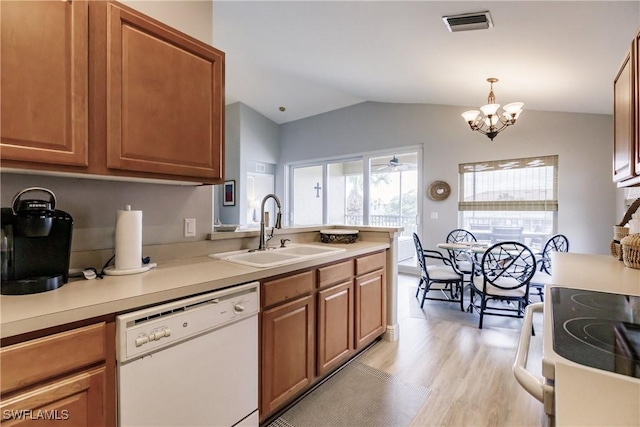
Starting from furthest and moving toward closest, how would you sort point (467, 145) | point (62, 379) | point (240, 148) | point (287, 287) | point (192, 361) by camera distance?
point (240, 148)
point (467, 145)
point (287, 287)
point (192, 361)
point (62, 379)

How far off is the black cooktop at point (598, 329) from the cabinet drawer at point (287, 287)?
3.93 ft

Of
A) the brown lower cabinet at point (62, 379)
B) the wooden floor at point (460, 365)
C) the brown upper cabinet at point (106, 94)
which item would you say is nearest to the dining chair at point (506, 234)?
the wooden floor at point (460, 365)

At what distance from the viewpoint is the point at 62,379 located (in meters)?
0.94

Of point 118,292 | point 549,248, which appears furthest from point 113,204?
point 549,248

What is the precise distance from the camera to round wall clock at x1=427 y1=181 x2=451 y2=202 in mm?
5137

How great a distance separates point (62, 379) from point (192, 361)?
16.7 inches

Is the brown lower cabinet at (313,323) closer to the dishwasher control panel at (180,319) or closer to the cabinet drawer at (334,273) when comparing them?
the cabinet drawer at (334,273)

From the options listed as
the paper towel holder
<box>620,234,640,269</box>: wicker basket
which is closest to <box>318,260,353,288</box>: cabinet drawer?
the paper towel holder

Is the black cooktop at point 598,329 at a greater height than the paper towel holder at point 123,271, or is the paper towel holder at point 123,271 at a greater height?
the paper towel holder at point 123,271

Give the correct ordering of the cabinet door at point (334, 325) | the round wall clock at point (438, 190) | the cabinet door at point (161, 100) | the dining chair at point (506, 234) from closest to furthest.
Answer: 1. the cabinet door at point (161, 100)
2. the cabinet door at point (334, 325)
3. the dining chair at point (506, 234)
4. the round wall clock at point (438, 190)

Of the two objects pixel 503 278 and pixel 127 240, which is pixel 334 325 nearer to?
pixel 127 240

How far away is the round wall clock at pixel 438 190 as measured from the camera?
5137mm

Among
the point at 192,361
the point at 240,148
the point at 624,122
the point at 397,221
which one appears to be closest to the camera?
the point at 192,361

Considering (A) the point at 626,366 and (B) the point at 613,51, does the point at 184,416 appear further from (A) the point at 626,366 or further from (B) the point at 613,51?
(B) the point at 613,51
